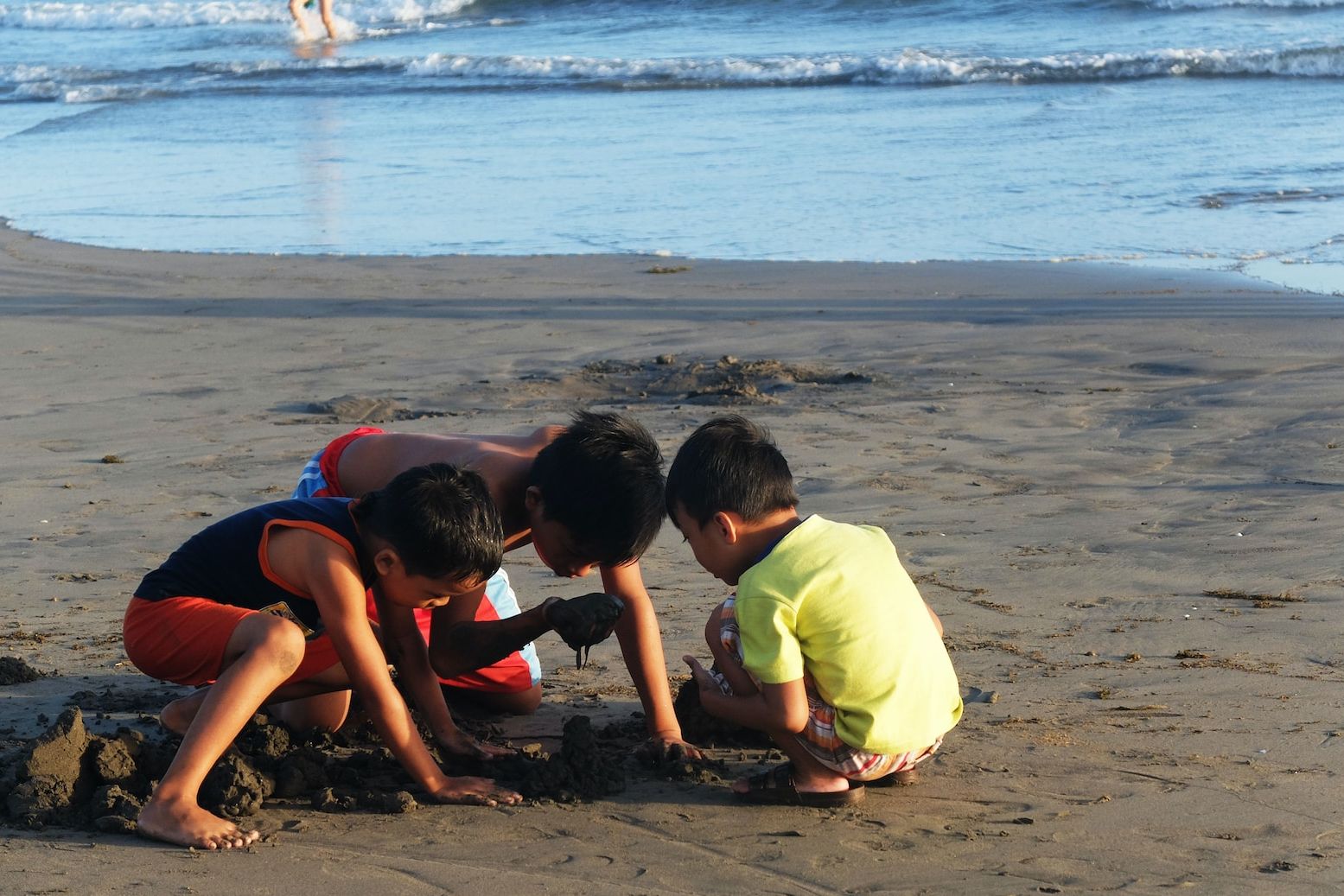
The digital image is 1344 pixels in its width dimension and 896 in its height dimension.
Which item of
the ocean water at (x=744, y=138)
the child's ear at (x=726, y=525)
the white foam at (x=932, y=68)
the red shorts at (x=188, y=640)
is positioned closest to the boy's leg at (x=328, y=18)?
the ocean water at (x=744, y=138)

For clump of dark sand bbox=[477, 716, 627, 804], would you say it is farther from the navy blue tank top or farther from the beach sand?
the navy blue tank top

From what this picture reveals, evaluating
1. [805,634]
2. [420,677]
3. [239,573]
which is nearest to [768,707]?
[805,634]

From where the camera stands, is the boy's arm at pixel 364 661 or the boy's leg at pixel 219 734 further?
the boy's arm at pixel 364 661

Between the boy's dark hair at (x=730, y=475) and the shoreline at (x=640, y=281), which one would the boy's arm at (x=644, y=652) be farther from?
the shoreline at (x=640, y=281)

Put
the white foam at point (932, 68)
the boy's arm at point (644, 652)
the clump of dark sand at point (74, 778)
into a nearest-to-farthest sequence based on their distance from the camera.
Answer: the clump of dark sand at point (74, 778) → the boy's arm at point (644, 652) → the white foam at point (932, 68)

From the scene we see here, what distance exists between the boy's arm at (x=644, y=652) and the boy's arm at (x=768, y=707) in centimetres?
33

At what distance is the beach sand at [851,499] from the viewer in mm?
2766

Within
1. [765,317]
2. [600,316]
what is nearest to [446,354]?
[600,316]

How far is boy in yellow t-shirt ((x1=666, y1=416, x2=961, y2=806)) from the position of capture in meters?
2.84

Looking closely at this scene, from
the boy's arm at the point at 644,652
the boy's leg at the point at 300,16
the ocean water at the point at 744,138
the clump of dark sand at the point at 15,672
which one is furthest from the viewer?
the boy's leg at the point at 300,16

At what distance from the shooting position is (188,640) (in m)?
3.15

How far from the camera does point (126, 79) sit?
2372 centimetres

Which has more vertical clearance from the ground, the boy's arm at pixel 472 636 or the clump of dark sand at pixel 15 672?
the boy's arm at pixel 472 636

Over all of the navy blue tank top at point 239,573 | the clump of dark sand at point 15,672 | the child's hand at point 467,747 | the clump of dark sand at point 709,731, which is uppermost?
the navy blue tank top at point 239,573
